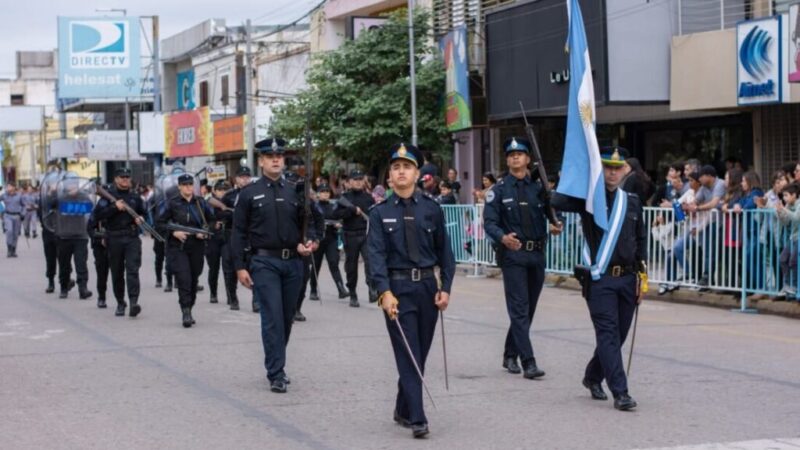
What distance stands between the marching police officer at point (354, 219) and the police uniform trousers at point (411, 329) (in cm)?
929

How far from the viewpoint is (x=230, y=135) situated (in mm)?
48562

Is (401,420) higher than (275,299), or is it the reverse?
(275,299)

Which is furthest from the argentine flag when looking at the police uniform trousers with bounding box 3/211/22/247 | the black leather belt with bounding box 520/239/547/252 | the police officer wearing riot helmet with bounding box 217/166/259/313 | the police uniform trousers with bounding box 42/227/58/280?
the police uniform trousers with bounding box 3/211/22/247

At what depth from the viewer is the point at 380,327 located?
1525cm

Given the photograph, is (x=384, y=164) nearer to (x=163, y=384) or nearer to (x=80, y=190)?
(x=80, y=190)

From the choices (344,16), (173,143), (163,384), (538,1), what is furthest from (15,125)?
(163,384)

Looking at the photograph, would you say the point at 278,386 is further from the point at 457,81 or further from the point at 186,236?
the point at 457,81

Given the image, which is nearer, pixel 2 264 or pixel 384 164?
pixel 2 264

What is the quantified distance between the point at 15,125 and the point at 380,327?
68321 mm

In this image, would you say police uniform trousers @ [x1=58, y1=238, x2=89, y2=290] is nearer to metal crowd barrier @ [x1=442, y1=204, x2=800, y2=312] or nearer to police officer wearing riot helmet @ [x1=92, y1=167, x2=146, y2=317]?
police officer wearing riot helmet @ [x1=92, y1=167, x2=146, y2=317]

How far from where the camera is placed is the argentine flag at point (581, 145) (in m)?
9.74

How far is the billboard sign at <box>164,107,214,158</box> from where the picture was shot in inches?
2040

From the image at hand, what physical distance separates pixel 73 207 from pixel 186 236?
4.79m

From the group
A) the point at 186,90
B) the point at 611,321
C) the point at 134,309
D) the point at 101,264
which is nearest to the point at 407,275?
the point at 611,321
